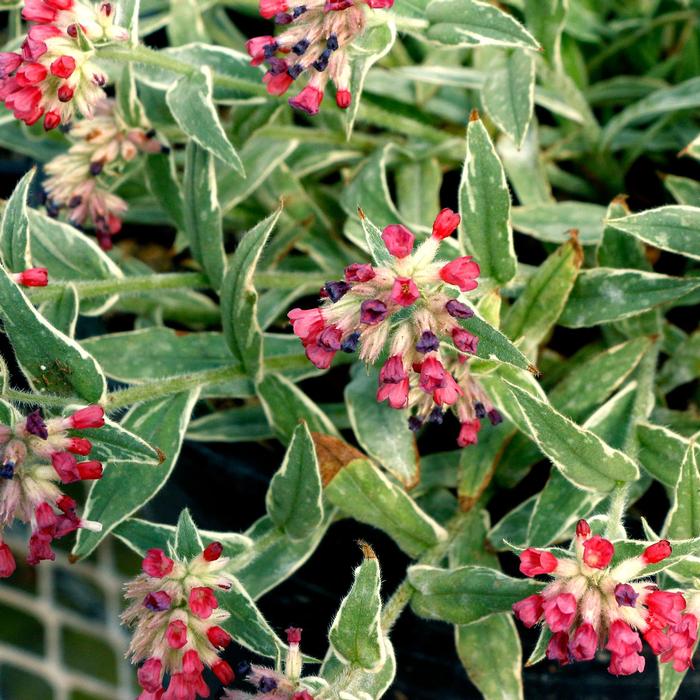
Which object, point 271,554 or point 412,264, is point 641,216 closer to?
point 412,264

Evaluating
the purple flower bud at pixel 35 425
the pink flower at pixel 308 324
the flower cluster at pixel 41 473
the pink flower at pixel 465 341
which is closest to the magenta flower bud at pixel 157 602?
the flower cluster at pixel 41 473

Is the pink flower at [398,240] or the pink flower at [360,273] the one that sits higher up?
the pink flower at [398,240]

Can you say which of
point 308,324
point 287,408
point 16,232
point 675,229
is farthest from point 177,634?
point 675,229

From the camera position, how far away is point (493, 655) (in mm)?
1451

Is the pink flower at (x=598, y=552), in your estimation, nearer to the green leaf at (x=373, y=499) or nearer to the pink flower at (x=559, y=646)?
the pink flower at (x=559, y=646)

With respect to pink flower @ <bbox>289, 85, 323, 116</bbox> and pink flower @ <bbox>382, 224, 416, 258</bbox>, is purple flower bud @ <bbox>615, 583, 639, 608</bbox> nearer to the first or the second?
pink flower @ <bbox>382, 224, 416, 258</bbox>

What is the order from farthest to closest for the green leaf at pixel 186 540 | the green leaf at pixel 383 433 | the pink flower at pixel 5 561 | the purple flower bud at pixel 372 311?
the green leaf at pixel 383 433
the green leaf at pixel 186 540
the pink flower at pixel 5 561
the purple flower bud at pixel 372 311

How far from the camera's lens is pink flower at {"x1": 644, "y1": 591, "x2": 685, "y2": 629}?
1.08m

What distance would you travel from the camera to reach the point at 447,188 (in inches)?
81.2

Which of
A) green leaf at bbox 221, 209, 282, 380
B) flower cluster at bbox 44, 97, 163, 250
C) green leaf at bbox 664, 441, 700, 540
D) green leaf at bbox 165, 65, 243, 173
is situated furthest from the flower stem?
green leaf at bbox 664, 441, 700, 540

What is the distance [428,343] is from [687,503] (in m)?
0.42

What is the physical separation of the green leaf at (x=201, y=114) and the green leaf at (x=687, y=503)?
2.20 feet

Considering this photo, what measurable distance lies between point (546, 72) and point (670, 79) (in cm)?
42

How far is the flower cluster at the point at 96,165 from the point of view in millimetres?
1606
